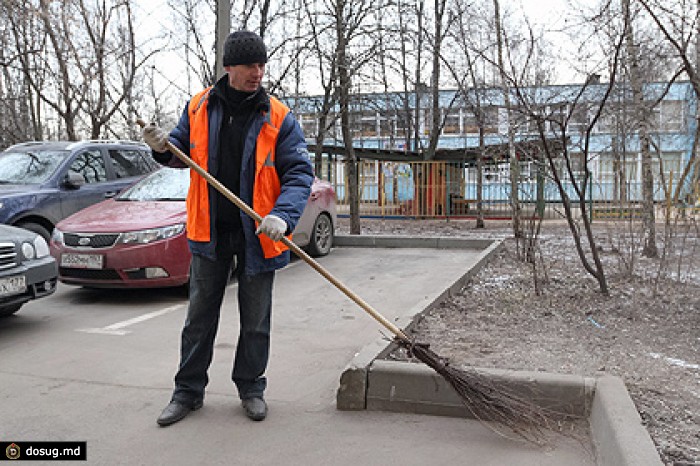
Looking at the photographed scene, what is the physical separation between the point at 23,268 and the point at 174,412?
253 cm

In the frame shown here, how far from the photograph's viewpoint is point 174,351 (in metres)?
4.48

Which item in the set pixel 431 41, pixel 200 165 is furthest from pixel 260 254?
pixel 431 41

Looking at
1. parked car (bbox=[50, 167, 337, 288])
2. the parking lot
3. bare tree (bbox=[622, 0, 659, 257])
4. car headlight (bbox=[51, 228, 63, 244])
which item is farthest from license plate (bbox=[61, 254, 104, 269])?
bare tree (bbox=[622, 0, 659, 257])

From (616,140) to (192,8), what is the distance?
1114 cm

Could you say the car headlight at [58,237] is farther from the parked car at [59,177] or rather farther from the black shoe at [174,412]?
the black shoe at [174,412]

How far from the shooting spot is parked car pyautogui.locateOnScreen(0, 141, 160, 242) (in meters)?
7.52

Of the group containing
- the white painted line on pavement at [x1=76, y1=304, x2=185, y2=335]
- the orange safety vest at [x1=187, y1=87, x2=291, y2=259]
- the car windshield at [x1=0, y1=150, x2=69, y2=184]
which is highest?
the car windshield at [x1=0, y1=150, x2=69, y2=184]

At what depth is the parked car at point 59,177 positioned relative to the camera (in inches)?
296

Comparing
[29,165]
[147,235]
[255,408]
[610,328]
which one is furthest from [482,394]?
[29,165]

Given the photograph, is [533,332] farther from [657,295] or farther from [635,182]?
[635,182]

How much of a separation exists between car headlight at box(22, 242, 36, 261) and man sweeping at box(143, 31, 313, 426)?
256 centimetres

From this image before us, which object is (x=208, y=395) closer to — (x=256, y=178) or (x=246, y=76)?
(x=256, y=178)

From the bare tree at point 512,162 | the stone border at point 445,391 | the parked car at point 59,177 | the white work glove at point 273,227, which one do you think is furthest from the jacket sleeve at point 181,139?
the parked car at point 59,177

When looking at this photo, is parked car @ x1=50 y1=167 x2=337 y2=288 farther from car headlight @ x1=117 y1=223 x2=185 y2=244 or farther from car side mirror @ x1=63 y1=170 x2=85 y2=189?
car side mirror @ x1=63 y1=170 x2=85 y2=189
